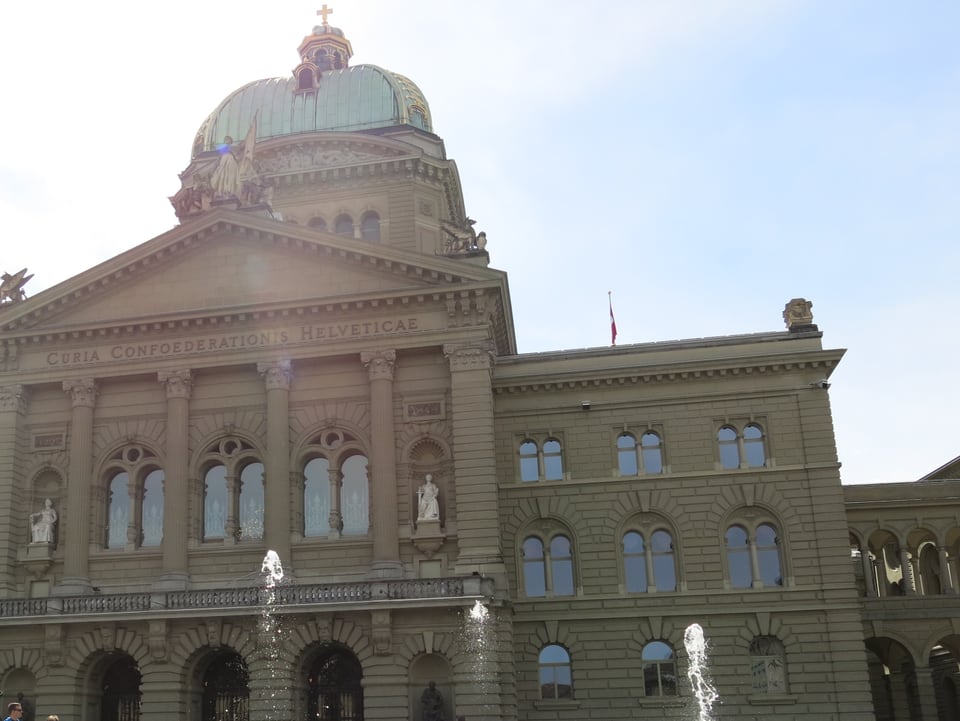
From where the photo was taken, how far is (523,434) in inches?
1569

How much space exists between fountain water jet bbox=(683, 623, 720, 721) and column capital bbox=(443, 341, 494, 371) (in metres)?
11.4

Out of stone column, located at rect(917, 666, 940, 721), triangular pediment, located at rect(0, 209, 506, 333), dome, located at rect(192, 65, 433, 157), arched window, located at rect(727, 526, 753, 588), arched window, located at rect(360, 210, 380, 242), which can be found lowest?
stone column, located at rect(917, 666, 940, 721)

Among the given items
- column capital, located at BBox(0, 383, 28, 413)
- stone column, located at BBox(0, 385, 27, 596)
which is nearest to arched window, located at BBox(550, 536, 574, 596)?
stone column, located at BBox(0, 385, 27, 596)

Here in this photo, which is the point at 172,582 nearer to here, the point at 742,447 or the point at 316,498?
the point at 316,498

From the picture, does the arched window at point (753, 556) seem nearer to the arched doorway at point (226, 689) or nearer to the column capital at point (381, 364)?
the column capital at point (381, 364)

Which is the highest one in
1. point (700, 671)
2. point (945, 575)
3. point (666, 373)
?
point (666, 373)

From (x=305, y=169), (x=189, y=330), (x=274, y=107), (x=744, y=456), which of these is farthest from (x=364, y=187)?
(x=744, y=456)

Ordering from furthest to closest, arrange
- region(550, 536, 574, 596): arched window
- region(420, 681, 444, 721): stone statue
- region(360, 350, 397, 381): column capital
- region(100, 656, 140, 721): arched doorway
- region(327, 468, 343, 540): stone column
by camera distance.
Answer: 1. region(550, 536, 574, 596): arched window
2. region(360, 350, 397, 381): column capital
3. region(327, 468, 343, 540): stone column
4. region(100, 656, 140, 721): arched doorway
5. region(420, 681, 444, 721): stone statue

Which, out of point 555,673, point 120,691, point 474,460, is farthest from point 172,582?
point 555,673

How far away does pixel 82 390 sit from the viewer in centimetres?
3862

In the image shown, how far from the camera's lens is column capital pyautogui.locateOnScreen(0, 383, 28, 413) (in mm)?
39000

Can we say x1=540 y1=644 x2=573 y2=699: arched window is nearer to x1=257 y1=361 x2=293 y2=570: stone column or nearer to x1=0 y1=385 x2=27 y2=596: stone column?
x1=257 y1=361 x2=293 y2=570: stone column

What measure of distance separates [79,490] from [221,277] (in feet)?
29.1

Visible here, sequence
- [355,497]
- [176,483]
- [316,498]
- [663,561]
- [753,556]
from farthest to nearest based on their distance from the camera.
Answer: [663,561] → [753,556] → [316,498] → [355,497] → [176,483]
